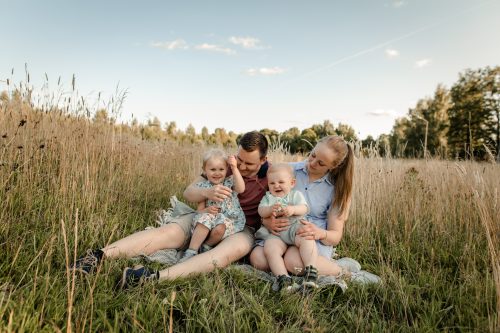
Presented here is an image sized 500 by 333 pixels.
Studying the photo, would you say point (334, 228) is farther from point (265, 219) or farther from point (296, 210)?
point (265, 219)

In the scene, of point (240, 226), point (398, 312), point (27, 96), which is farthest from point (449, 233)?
point (27, 96)

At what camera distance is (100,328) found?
5.43ft

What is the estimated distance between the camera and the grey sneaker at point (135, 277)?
1977mm

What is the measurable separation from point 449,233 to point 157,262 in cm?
251

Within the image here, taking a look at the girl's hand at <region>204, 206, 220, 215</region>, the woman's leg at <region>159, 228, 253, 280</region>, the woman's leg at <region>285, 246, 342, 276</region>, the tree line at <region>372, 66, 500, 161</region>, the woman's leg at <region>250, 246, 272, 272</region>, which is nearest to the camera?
the woman's leg at <region>159, 228, 253, 280</region>

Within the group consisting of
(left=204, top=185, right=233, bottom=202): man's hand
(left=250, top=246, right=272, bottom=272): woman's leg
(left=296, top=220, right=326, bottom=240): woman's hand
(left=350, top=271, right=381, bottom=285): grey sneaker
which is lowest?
(left=350, top=271, right=381, bottom=285): grey sneaker

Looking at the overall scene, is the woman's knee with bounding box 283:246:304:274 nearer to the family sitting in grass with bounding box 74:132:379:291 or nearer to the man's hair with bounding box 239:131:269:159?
the family sitting in grass with bounding box 74:132:379:291

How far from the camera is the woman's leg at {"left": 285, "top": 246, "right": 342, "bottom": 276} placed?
2.43 m

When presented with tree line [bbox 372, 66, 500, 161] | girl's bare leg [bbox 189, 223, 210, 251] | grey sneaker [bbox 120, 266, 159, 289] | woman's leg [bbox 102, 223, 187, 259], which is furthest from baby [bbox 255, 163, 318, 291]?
tree line [bbox 372, 66, 500, 161]

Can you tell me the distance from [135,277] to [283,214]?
1059 millimetres

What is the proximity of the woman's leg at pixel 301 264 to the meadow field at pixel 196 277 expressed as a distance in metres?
0.19

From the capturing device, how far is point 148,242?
257 cm

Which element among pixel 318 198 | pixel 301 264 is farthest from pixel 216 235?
pixel 318 198

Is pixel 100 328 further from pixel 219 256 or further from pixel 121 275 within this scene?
pixel 219 256
